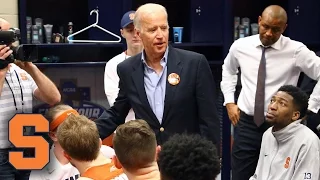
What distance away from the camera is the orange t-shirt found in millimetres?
2312

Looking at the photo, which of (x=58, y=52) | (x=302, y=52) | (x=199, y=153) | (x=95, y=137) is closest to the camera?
(x=199, y=153)

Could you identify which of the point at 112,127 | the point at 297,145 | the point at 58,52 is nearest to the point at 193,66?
the point at 112,127

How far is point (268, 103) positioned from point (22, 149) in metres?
1.60

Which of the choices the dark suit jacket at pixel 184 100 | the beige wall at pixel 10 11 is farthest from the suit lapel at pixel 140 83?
the beige wall at pixel 10 11

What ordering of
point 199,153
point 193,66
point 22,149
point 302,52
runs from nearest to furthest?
point 199,153 → point 193,66 → point 22,149 → point 302,52

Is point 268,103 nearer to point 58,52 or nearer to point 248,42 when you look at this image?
point 248,42

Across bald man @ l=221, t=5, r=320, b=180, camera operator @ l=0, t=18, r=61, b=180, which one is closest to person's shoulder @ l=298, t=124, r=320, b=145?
bald man @ l=221, t=5, r=320, b=180

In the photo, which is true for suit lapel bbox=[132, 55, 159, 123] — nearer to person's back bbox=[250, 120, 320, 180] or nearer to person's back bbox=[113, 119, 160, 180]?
person's back bbox=[113, 119, 160, 180]

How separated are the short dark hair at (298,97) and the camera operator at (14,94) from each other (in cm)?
139

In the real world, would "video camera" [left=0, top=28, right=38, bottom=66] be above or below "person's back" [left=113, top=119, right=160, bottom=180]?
above

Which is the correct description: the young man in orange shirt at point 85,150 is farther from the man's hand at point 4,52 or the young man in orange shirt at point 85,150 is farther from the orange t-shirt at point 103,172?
the man's hand at point 4,52

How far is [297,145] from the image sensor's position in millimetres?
3576

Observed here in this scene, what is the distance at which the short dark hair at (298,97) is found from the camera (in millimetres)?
3666

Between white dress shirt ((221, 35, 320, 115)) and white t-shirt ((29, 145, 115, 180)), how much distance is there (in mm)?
1311
